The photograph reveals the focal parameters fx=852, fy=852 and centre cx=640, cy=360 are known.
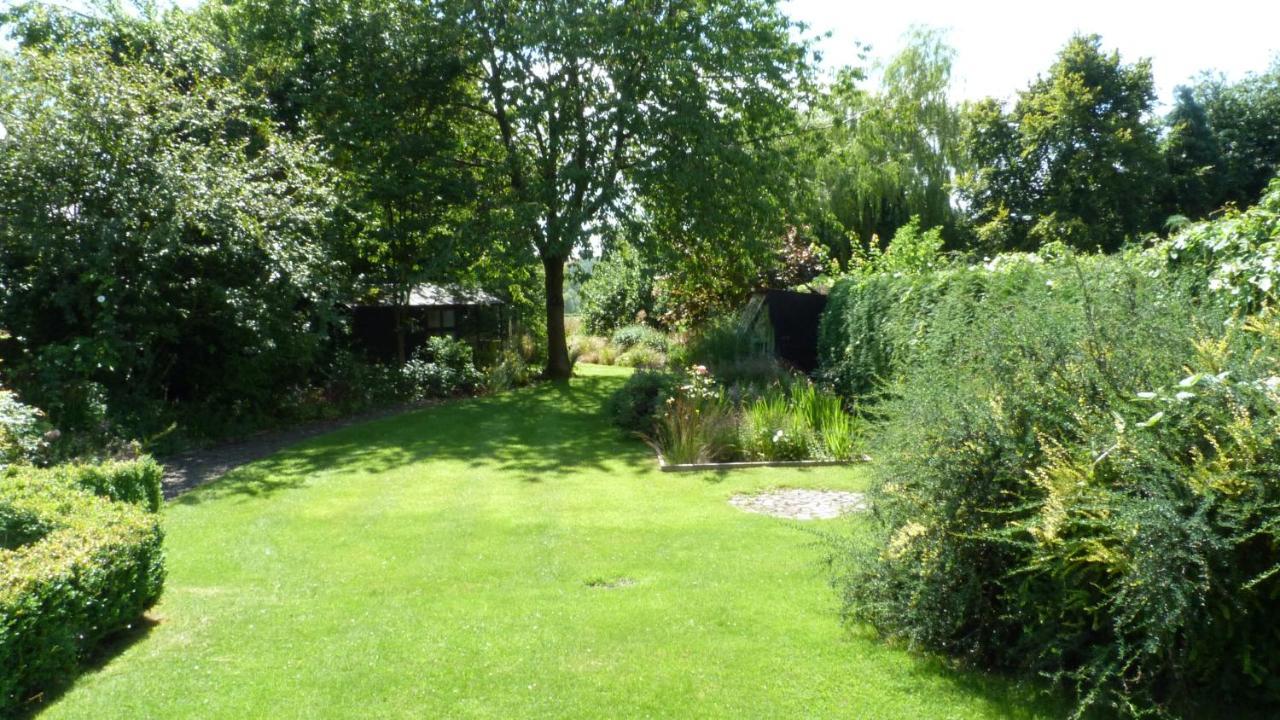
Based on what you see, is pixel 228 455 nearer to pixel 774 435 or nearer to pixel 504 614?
pixel 774 435

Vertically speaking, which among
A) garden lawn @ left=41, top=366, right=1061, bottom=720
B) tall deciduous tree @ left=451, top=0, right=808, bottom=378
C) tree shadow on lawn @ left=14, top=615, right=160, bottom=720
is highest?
tall deciduous tree @ left=451, top=0, right=808, bottom=378

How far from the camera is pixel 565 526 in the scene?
8398mm

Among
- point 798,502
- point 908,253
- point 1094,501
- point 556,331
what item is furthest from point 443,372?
point 1094,501

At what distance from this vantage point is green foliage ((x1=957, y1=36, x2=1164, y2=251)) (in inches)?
989

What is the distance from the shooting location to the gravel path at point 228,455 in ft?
36.1

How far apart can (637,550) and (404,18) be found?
15.0m

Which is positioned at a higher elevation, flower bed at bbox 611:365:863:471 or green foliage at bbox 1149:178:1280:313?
green foliage at bbox 1149:178:1280:313

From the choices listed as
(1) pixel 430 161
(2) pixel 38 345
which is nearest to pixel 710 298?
(1) pixel 430 161

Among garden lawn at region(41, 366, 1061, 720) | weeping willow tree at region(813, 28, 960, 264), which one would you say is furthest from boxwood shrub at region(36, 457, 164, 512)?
weeping willow tree at region(813, 28, 960, 264)

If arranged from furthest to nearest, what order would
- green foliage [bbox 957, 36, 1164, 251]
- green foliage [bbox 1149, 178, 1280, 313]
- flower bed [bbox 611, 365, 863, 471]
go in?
green foliage [bbox 957, 36, 1164, 251] < flower bed [bbox 611, 365, 863, 471] < green foliage [bbox 1149, 178, 1280, 313]

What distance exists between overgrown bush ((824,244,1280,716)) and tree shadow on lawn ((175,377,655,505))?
6.76 m

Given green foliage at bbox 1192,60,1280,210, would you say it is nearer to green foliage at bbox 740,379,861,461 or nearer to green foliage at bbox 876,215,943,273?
green foliage at bbox 876,215,943,273

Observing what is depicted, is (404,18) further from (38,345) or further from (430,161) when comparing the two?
(38,345)

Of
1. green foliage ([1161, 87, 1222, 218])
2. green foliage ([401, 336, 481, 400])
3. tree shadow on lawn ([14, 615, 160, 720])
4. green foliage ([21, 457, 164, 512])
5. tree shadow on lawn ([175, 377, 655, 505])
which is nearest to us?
tree shadow on lawn ([14, 615, 160, 720])
